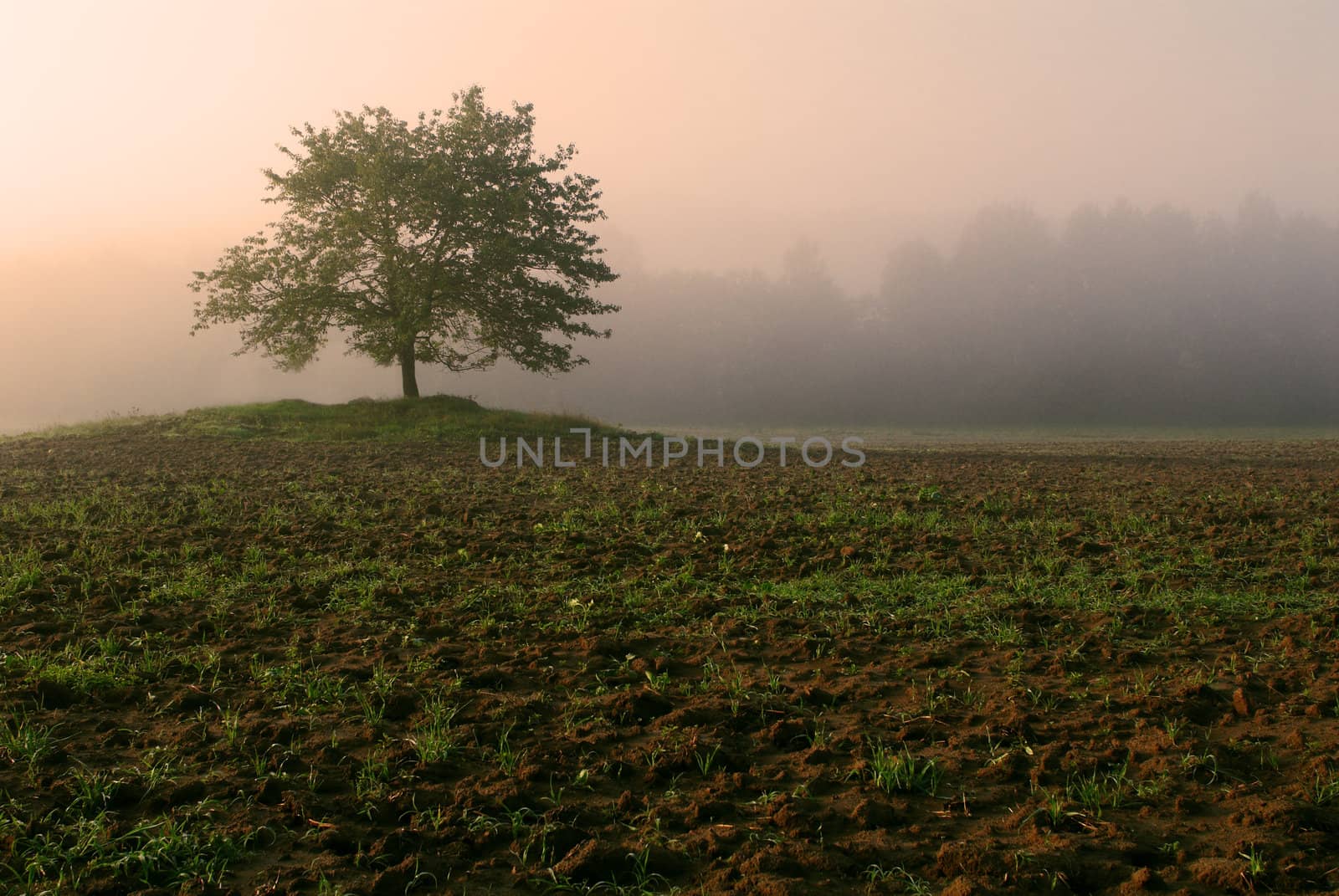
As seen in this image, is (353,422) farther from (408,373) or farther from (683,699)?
(683,699)

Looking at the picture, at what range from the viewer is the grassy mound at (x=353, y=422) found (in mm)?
→ 23000

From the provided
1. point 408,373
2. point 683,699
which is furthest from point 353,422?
point 683,699

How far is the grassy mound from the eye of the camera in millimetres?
23000

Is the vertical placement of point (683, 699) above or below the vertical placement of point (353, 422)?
below

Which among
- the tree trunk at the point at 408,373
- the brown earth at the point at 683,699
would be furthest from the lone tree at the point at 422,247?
the brown earth at the point at 683,699

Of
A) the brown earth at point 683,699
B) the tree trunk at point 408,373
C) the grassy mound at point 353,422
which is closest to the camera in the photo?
the brown earth at point 683,699

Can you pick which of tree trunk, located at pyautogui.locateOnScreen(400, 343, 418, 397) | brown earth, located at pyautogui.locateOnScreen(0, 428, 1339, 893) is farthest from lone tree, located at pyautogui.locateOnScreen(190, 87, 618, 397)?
brown earth, located at pyautogui.locateOnScreen(0, 428, 1339, 893)

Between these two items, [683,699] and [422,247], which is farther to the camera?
[422,247]

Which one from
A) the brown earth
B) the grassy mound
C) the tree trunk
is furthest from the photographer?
the tree trunk

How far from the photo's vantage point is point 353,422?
2475cm

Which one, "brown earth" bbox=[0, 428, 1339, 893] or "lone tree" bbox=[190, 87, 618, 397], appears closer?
"brown earth" bbox=[0, 428, 1339, 893]

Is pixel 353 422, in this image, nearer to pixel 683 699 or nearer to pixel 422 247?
pixel 422 247

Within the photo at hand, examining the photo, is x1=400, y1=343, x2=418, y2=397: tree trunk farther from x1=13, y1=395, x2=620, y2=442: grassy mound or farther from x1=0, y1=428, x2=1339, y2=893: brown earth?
x1=0, y1=428, x2=1339, y2=893: brown earth

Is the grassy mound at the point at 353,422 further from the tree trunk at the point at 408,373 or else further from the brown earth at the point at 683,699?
the brown earth at the point at 683,699
